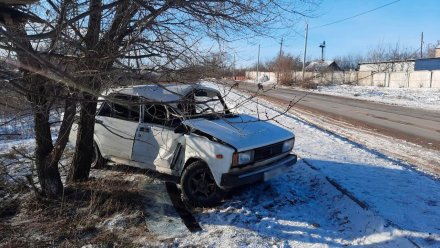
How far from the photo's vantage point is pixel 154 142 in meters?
6.21

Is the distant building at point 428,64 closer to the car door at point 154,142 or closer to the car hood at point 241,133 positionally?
the car hood at point 241,133

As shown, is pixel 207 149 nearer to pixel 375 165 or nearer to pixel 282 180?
pixel 282 180

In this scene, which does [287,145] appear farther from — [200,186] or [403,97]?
[403,97]

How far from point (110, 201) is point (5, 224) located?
1.36m

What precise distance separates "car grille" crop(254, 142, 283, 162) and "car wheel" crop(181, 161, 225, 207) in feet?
2.14

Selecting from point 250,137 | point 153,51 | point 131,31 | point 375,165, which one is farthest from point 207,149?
point 375,165

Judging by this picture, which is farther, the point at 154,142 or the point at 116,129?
the point at 116,129

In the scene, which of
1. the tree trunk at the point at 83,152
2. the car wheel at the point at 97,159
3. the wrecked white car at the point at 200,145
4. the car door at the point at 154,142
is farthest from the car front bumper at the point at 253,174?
the car wheel at the point at 97,159

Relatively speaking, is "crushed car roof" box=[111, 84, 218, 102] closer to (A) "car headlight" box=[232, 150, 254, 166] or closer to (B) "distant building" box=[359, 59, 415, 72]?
(A) "car headlight" box=[232, 150, 254, 166]

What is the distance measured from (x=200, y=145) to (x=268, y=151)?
921 millimetres

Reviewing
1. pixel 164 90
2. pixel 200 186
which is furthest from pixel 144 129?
pixel 164 90

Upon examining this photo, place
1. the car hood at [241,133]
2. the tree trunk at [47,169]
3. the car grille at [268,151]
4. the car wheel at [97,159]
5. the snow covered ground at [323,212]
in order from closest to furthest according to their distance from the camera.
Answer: the snow covered ground at [323,212] → the car hood at [241,133] → the car grille at [268,151] → the tree trunk at [47,169] → the car wheel at [97,159]

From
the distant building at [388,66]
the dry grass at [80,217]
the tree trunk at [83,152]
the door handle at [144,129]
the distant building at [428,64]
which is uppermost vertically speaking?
the distant building at [428,64]

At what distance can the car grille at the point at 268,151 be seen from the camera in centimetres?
540
